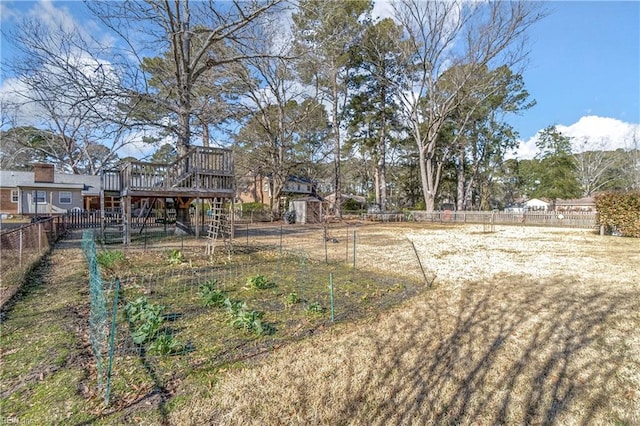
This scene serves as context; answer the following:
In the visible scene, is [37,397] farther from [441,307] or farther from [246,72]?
[246,72]

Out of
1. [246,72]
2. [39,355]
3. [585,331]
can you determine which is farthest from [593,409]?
[246,72]

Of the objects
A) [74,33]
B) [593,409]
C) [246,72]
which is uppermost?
[246,72]

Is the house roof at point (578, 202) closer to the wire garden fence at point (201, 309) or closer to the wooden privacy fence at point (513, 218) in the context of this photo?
the wooden privacy fence at point (513, 218)

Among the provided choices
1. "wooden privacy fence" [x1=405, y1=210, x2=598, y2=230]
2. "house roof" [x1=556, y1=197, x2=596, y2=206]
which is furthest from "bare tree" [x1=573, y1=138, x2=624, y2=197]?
"wooden privacy fence" [x1=405, y1=210, x2=598, y2=230]

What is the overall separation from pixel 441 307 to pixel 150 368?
142 inches

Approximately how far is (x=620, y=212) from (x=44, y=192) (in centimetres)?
3510

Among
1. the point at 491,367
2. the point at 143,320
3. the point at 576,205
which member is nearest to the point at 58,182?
the point at 143,320

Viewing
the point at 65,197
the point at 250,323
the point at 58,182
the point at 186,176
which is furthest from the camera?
the point at 65,197

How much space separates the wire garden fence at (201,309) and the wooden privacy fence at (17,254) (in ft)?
4.05

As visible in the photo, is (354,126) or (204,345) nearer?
(204,345)

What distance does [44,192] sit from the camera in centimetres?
2405

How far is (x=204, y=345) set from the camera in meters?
3.24

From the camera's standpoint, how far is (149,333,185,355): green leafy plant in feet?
9.96

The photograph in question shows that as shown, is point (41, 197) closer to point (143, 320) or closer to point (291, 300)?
point (143, 320)
